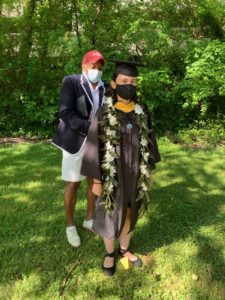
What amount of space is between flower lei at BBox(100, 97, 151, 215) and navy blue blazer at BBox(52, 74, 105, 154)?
0.38 m

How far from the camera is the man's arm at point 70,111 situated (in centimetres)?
368

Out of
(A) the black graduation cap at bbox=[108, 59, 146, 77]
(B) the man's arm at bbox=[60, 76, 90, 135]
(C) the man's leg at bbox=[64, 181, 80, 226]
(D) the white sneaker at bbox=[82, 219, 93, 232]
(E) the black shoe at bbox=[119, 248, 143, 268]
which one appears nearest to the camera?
(A) the black graduation cap at bbox=[108, 59, 146, 77]

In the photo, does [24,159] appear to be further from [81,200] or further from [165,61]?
[165,61]

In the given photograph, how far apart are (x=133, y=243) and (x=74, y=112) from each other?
155 centimetres

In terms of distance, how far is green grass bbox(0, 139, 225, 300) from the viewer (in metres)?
3.57

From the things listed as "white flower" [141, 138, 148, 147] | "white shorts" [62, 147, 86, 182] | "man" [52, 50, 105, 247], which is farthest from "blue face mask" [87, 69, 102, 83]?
"white flower" [141, 138, 148, 147]

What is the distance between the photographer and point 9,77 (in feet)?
28.7

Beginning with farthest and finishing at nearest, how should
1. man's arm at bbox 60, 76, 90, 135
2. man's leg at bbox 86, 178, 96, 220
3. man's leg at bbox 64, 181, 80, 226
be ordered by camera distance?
man's leg at bbox 86, 178, 96, 220 < man's leg at bbox 64, 181, 80, 226 < man's arm at bbox 60, 76, 90, 135

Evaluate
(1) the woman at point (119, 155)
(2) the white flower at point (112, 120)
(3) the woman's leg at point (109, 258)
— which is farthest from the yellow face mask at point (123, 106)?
(3) the woman's leg at point (109, 258)

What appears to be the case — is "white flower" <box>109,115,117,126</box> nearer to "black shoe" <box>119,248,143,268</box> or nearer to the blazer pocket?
the blazer pocket

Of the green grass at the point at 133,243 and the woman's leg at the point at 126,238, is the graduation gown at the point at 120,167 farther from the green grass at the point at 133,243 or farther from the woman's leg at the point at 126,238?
the green grass at the point at 133,243

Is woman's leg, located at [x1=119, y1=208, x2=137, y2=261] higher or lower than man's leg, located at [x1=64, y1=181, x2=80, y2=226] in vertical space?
lower

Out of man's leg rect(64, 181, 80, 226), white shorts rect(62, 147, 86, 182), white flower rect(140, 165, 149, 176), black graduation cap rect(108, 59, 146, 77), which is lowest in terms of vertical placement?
man's leg rect(64, 181, 80, 226)

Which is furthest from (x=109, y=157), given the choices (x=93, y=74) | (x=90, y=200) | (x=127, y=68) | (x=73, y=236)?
(x=73, y=236)
